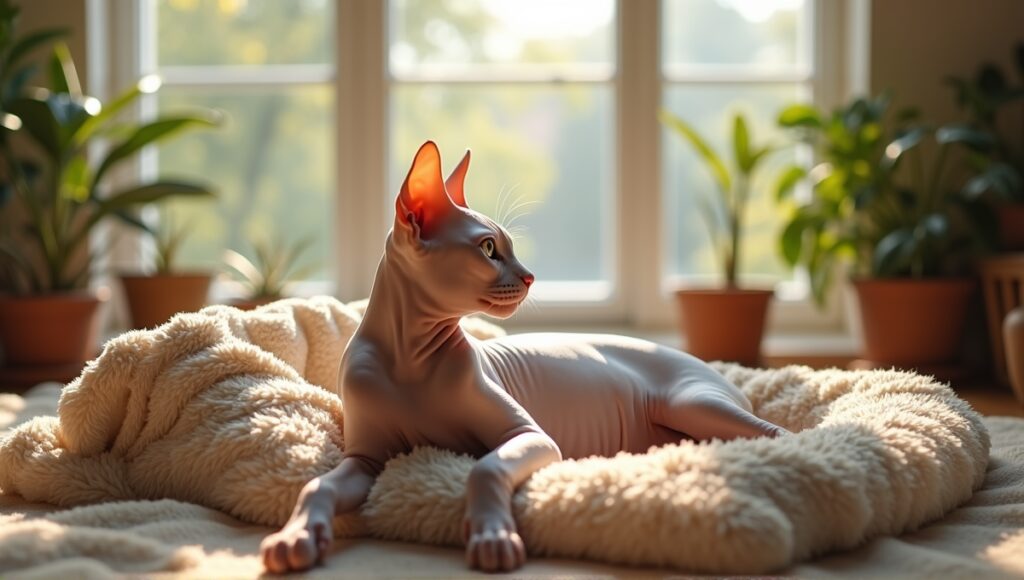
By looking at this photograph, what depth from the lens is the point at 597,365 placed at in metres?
1.61

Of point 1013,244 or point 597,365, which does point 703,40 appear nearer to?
point 1013,244

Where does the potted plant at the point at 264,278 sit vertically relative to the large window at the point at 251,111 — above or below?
below

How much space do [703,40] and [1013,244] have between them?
116 cm

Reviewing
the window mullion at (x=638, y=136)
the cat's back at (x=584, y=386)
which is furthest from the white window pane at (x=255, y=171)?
the cat's back at (x=584, y=386)

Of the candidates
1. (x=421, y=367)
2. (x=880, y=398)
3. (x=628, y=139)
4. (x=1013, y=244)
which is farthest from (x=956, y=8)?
(x=421, y=367)

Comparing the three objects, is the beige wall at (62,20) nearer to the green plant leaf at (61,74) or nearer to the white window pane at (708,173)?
the green plant leaf at (61,74)

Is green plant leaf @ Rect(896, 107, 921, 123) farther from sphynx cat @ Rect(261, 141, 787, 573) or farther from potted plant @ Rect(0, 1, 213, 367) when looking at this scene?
potted plant @ Rect(0, 1, 213, 367)

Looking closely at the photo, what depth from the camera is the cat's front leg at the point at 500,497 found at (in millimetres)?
1124

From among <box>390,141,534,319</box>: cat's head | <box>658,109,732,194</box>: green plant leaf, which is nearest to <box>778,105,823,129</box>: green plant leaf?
<box>658,109,732,194</box>: green plant leaf

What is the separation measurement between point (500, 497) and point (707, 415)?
448 millimetres

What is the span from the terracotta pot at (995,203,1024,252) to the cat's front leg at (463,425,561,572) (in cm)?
221

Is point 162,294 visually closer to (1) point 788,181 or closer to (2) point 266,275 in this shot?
(2) point 266,275

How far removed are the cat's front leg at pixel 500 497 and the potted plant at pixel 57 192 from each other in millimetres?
1832

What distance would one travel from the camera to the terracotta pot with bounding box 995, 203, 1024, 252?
9.84ft
